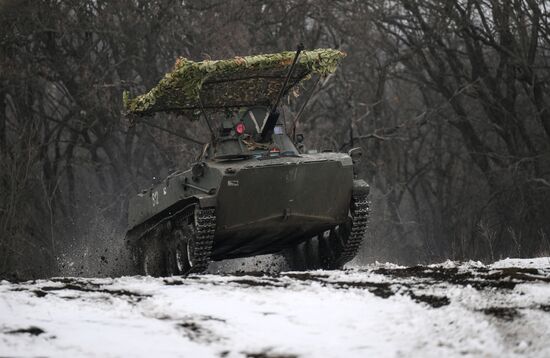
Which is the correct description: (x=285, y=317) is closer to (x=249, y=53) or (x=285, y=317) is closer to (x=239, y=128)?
(x=239, y=128)

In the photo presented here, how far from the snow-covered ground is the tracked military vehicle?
2785 mm

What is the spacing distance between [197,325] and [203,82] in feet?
19.9

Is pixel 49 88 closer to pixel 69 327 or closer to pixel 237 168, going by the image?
pixel 237 168

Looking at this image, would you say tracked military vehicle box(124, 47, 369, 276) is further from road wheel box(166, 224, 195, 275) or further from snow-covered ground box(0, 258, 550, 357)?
snow-covered ground box(0, 258, 550, 357)

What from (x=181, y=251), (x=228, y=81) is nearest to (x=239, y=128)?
(x=228, y=81)

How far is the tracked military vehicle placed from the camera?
12.2 m

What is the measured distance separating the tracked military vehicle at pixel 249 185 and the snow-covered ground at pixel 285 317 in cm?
278

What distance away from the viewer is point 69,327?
6832 millimetres

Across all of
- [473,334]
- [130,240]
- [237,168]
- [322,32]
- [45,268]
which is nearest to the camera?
[473,334]

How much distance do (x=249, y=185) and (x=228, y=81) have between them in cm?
157

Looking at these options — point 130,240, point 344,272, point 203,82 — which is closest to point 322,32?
point 130,240

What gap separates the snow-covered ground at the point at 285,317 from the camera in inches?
247

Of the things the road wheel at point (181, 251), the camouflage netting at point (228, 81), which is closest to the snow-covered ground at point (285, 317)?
the road wheel at point (181, 251)

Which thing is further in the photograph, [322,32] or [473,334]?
[322,32]
